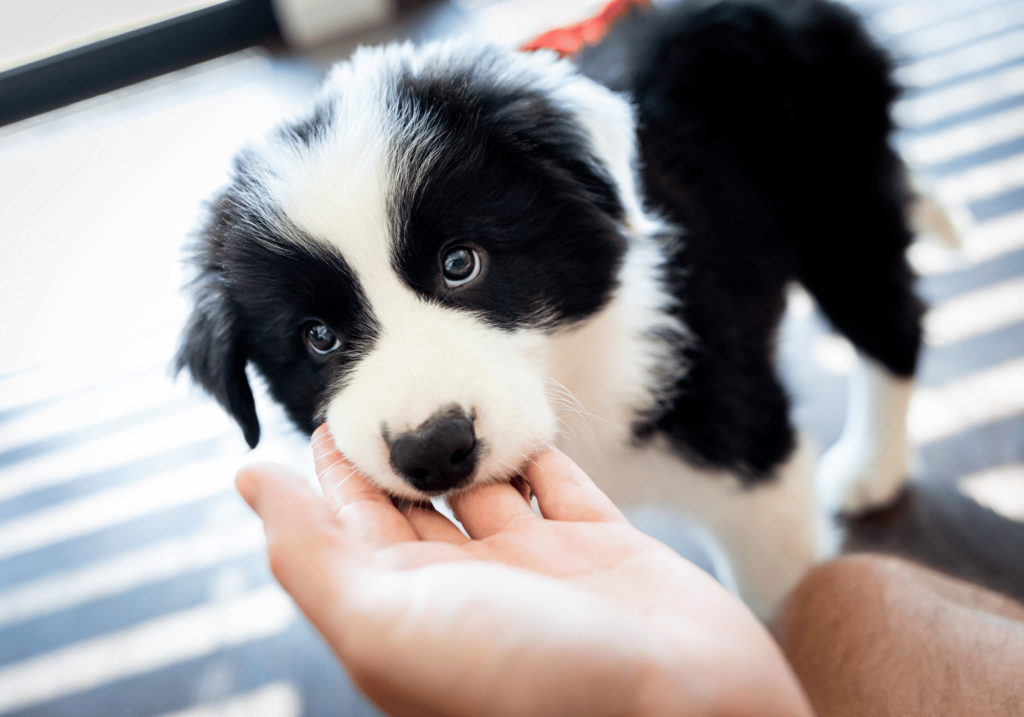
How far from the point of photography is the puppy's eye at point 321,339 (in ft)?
4.11

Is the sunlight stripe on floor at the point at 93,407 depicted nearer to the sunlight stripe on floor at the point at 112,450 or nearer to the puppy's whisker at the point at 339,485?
the sunlight stripe on floor at the point at 112,450

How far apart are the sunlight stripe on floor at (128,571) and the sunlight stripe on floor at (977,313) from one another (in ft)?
7.61

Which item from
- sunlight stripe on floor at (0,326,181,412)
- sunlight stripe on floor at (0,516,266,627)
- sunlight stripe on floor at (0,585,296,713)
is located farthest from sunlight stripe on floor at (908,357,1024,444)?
sunlight stripe on floor at (0,326,181,412)

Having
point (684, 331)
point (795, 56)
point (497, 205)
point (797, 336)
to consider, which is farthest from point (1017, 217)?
point (497, 205)

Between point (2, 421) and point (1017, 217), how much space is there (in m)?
3.96

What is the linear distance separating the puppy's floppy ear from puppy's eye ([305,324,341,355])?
0.53 ft

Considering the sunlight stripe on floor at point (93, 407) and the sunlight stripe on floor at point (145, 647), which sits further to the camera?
the sunlight stripe on floor at point (93, 407)

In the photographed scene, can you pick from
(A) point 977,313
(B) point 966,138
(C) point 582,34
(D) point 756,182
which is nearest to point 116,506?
(C) point 582,34

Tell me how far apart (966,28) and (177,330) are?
155 inches

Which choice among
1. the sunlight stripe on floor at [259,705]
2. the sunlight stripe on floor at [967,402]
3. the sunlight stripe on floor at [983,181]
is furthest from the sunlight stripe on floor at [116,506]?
the sunlight stripe on floor at [983,181]

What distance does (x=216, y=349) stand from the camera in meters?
1.33

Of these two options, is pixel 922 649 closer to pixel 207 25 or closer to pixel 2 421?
pixel 2 421

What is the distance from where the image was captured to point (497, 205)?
4.05 ft

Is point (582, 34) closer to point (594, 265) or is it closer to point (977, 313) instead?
point (594, 265)
